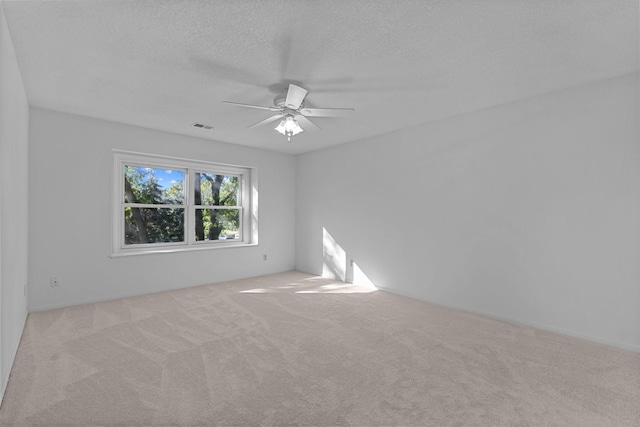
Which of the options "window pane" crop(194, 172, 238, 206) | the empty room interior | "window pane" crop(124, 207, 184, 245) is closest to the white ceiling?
the empty room interior

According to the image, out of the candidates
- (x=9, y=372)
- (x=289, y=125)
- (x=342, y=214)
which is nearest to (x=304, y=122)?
(x=289, y=125)

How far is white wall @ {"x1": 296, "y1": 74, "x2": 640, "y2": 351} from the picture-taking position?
2.76 meters

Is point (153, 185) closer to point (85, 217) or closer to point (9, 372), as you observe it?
point (85, 217)

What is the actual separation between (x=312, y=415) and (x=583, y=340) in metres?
2.76

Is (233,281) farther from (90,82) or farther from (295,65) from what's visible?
(295,65)

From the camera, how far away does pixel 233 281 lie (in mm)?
5250

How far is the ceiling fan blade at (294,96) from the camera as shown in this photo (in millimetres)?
2539

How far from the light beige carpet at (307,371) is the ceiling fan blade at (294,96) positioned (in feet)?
7.19

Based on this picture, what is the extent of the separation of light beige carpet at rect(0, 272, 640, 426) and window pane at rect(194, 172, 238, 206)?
216 cm

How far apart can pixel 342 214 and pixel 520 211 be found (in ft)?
8.77

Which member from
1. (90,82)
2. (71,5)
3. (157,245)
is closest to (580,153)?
(71,5)

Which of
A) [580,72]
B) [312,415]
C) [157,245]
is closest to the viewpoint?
[312,415]

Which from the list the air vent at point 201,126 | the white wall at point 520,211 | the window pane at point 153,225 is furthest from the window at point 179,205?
the white wall at point 520,211

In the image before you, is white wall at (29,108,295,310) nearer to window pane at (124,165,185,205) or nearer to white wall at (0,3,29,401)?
window pane at (124,165,185,205)
